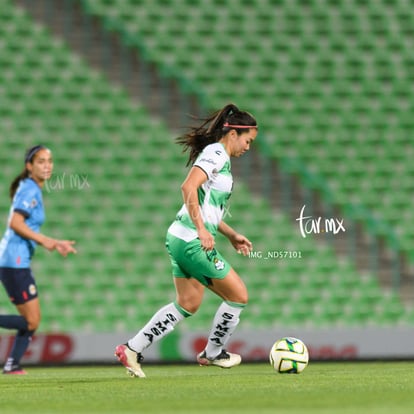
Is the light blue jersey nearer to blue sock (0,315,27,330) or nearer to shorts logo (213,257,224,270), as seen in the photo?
blue sock (0,315,27,330)

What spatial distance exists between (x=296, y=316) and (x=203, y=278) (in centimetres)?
434

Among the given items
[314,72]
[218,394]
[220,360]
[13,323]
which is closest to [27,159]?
[13,323]

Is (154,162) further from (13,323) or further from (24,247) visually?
(13,323)

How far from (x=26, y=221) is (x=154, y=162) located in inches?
145

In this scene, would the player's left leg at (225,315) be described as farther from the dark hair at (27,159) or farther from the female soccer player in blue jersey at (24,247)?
the dark hair at (27,159)

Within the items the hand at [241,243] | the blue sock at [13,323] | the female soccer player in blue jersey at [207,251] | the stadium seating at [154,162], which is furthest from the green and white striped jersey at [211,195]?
the stadium seating at [154,162]

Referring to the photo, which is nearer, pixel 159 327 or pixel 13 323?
pixel 159 327

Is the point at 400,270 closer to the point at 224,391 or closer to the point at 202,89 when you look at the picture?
the point at 202,89

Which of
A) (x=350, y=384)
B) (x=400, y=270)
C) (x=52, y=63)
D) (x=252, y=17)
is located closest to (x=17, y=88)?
(x=52, y=63)

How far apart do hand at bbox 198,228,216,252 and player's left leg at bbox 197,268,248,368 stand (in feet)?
1.37

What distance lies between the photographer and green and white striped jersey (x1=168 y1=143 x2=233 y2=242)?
253 inches

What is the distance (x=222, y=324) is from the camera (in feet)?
21.7

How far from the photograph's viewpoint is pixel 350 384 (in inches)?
235

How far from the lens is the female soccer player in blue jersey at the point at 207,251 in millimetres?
6367
